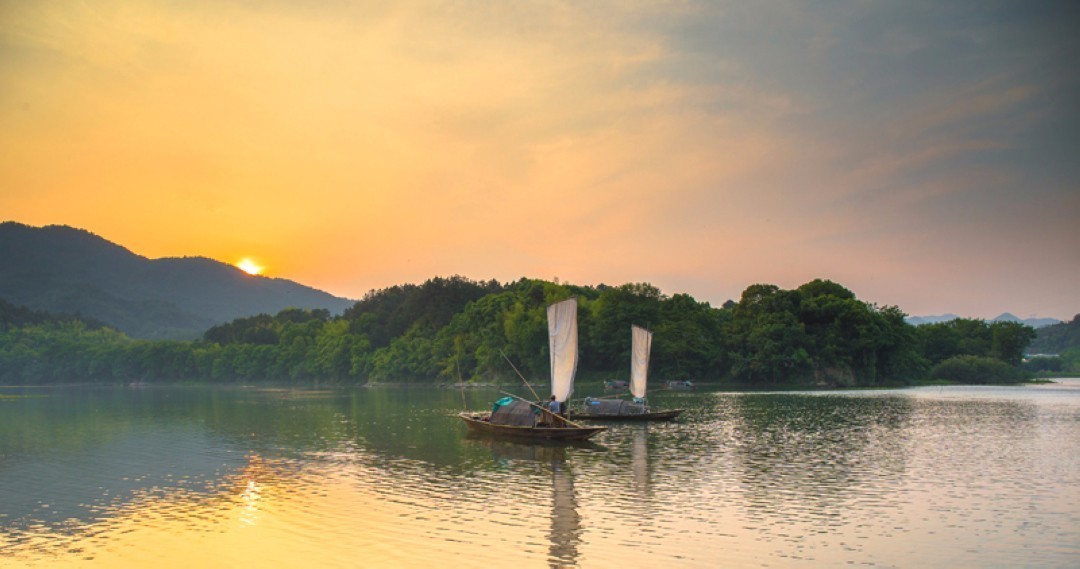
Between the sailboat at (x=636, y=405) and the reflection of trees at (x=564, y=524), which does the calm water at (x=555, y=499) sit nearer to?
the reflection of trees at (x=564, y=524)

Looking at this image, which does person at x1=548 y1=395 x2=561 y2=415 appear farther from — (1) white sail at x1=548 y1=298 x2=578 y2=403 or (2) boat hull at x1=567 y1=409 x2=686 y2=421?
(2) boat hull at x1=567 y1=409 x2=686 y2=421

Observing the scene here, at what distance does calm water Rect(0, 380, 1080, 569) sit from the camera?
21.7 meters

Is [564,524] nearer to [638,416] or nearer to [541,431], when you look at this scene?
[541,431]

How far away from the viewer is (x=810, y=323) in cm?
14725

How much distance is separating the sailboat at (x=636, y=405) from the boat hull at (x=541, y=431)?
38.5 feet

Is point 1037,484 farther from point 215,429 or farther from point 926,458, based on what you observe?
point 215,429

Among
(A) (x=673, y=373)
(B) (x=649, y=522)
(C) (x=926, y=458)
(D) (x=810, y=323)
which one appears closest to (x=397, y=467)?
(B) (x=649, y=522)

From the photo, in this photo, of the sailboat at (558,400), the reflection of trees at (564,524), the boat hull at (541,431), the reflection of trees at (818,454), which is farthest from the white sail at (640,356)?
the reflection of trees at (564,524)

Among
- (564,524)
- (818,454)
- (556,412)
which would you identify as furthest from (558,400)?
(564,524)

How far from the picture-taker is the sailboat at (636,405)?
201 feet

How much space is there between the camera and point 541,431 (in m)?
45.8

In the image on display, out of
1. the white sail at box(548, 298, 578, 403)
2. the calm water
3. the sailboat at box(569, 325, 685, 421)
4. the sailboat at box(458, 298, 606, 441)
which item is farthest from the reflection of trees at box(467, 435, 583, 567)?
the sailboat at box(569, 325, 685, 421)

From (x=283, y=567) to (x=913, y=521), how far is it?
60.4 feet

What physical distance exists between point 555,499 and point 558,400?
19615 mm
